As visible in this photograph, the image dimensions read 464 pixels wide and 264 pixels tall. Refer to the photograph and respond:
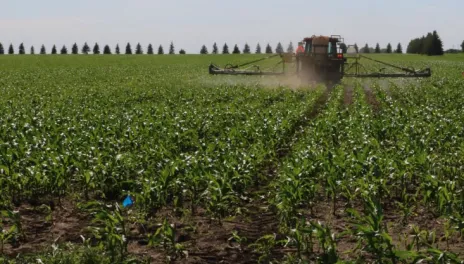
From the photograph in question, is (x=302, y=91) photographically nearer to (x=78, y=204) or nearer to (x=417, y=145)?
(x=417, y=145)

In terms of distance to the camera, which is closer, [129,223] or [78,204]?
[129,223]

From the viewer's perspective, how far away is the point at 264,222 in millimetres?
7074

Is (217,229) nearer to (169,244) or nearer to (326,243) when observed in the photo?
(169,244)

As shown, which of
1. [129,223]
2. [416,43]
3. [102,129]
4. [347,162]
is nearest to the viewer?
[129,223]

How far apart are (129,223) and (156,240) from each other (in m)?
1.08

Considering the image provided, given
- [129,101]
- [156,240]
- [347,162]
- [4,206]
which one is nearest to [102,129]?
[4,206]

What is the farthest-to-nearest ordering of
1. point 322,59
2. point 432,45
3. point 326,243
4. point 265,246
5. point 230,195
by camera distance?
point 432,45, point 322,59, point 230,195, point 265,246, point 326,243

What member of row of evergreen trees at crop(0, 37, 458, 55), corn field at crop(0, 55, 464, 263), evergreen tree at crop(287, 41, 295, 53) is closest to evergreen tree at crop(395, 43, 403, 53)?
row of evergreen trees at crop(0, 37, 458, 55)

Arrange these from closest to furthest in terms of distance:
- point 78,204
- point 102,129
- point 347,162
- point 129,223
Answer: point 129,223 → point 78,204 → point 347,162 → point 102,129

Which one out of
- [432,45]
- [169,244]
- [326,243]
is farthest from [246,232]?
[432,45]

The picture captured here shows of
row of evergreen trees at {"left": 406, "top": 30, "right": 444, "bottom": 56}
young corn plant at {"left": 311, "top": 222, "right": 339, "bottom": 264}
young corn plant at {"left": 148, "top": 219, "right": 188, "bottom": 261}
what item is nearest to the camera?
young corn plant at {"left": 311, "top": 222, "right": 339, "bottom": 264}

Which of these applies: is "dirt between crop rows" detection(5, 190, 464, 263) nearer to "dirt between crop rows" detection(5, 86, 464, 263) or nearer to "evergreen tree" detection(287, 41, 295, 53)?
"dirt between crop rows" detection(5, 86, 464, 263)

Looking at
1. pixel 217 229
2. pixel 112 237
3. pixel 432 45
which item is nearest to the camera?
pixel 112 237

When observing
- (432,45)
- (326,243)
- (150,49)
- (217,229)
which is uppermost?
(432,45)
